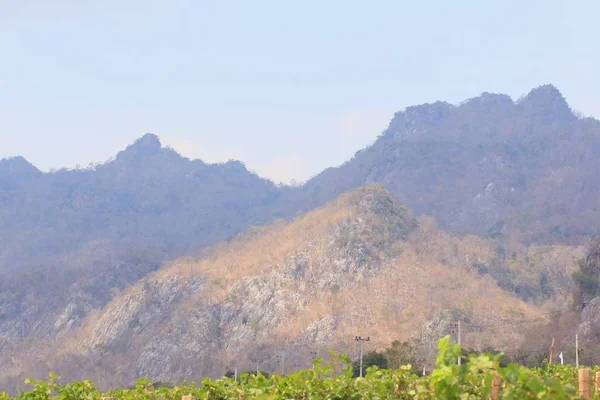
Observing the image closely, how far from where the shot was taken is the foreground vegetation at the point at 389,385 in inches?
186

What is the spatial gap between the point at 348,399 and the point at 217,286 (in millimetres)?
104578

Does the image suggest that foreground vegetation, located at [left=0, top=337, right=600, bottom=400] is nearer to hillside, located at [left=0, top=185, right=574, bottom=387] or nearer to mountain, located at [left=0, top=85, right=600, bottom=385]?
hillside, located at [left=0, top=185, right=574, bottom=387]

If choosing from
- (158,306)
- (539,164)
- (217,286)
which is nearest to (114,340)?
(158,306)

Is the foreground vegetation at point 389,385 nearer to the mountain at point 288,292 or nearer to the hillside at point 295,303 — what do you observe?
the hillside at point 295,303

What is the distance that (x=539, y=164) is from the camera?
648 ft

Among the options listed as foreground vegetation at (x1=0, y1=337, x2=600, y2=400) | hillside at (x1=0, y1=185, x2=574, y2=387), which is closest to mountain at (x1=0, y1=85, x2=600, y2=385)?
hillside at (x1=0, y1=185, x2=574, y2=387)

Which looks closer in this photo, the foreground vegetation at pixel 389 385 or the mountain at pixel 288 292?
the foreground vegetation at pixel 389 385

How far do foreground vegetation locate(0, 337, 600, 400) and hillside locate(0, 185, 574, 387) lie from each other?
70761 millimetres

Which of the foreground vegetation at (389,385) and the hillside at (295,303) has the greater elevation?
the foreground vegetation at (389,385)

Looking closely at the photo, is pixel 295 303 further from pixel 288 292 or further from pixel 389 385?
pixel 389 385

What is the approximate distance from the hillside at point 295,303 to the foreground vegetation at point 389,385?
70761mm

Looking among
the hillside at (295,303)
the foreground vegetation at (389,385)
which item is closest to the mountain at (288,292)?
the hillside at (295,303)

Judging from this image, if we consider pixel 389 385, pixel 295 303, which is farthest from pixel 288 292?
pixel 389 385

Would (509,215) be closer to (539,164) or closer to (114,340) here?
(539,164)
